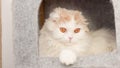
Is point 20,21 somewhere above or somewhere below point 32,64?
above

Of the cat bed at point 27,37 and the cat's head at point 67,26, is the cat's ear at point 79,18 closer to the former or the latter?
the cat's head at point 67,26

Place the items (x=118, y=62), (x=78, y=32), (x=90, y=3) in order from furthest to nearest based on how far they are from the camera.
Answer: (x=90, y=3) < (x=78, y=32) < (x=118, y=62)

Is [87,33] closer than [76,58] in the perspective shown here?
No

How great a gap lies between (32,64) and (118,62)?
1.19 feet

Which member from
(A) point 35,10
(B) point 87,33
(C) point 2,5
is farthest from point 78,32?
(C) point 2,5

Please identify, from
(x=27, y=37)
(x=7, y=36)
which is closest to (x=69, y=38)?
(x=27, y=37)

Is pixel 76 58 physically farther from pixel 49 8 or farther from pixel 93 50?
pixel 49 8

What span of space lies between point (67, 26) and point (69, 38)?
6 cm

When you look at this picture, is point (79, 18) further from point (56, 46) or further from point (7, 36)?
point (7, 36)

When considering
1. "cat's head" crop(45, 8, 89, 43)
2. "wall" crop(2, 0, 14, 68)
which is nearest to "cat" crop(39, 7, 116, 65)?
"cat's head" crop(45, 8, 89, 43)

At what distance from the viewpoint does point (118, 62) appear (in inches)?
36.5

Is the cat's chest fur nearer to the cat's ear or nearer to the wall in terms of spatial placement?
the cat's ear

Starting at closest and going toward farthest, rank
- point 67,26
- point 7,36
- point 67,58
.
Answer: point 67,58 → point 67,26 → point 7,36

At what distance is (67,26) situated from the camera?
1.04 meters
